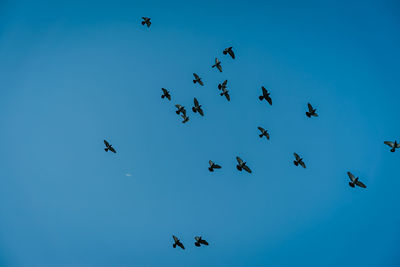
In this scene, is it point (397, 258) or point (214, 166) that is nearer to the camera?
point (214, 166)

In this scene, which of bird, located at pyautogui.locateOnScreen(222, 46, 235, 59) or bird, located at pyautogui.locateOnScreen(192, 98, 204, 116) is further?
bird, located at pyautogui.locateOnScreen(222, 46, 235, 59)

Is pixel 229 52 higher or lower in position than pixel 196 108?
higher

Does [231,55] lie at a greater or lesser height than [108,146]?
greater

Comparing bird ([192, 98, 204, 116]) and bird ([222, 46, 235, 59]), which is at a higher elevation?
bird ([222, 46, 235, 59])

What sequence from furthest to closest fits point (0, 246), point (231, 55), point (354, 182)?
1. point (0, 246)
2. point (231, 55)
3. point (354, 182)

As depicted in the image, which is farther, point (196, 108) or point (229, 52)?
point (229, 52)

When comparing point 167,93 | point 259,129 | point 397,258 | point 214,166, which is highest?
point 167,93

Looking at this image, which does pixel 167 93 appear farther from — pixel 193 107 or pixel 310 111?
pixel 310 111

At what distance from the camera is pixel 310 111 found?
776 inches

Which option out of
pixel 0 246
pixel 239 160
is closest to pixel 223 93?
pixel 239 160

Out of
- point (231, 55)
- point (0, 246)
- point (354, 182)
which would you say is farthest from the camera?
point (0, 246)

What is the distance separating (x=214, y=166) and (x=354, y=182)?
10.3 m

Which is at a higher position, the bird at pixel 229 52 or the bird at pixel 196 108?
the bird at pixel 229 52

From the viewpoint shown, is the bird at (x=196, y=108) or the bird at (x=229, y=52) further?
the bird at (x=229, y=52)
